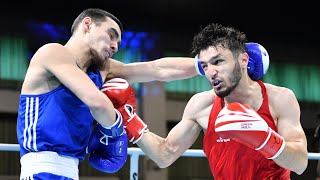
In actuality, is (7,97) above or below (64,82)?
below

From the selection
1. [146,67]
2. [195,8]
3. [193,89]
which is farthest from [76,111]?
[195,8]

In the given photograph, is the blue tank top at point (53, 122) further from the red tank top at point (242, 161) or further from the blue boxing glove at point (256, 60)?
the blue boxing glove at point (256, 60)

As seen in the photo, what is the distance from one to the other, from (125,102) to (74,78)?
1.39 feet

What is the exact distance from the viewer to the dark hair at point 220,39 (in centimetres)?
221

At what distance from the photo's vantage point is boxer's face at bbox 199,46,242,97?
212cm

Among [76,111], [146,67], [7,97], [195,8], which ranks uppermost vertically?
[195,8]

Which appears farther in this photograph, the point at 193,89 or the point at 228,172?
the point at 193,89

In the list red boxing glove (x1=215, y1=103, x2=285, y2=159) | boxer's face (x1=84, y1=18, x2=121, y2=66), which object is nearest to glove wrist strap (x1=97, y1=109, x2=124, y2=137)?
boxer's face (x1=84, y1=18, x2=121, y2=66)

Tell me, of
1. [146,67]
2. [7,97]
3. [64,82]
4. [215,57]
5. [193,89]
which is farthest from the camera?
[193,89]

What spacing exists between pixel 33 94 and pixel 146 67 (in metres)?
0.65

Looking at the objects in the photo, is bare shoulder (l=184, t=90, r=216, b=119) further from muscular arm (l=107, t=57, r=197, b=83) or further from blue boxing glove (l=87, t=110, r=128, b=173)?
blue boxing glove (l=87, t=110, r=128, b=173)

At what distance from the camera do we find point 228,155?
2.24 meters

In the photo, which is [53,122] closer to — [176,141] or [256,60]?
[176,141]

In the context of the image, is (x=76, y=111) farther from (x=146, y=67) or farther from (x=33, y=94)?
(x=146, y=67)
